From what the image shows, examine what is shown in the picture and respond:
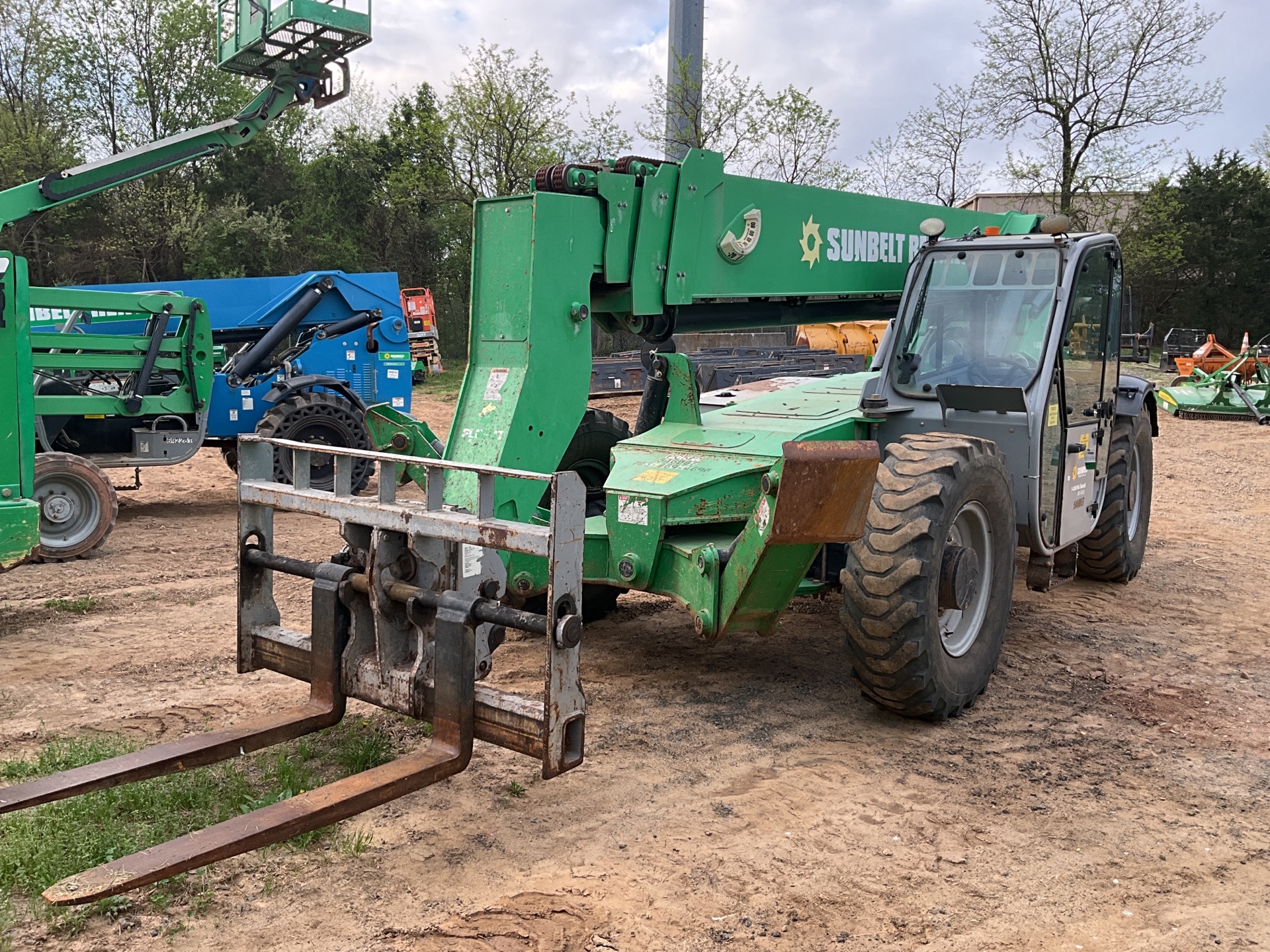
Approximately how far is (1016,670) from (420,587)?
139 inches

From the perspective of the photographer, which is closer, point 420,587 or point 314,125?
point 420,587

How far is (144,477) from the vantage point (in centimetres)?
1285

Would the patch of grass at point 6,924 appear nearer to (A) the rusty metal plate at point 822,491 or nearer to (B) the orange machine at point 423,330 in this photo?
(A) the rusty metal plate at point 822,491

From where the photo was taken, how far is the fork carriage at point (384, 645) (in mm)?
3311

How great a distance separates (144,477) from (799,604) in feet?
29.8

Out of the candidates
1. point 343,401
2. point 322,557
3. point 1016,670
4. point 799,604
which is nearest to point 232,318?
point 343,401

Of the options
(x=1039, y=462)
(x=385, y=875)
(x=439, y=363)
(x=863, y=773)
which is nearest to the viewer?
(x=385, y=875)

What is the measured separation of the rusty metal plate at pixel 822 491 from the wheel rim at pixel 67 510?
6.50m

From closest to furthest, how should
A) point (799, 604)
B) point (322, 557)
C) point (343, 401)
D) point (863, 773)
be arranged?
1. point (863, 773)
2. point (799, 604)
3. point (322, 557)
4. point (343, 401)

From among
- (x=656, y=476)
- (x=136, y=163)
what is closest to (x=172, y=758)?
(x=656, y=476)

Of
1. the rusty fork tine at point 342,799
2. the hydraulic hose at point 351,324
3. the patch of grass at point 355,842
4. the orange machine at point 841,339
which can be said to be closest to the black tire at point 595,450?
the rusty fork tine at point 342,799

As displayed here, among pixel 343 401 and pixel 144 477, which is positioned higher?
pixel 343 401

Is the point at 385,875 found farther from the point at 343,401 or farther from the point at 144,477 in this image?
the point at 144,477

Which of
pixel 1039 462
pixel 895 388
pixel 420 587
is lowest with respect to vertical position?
pixel 420 587
